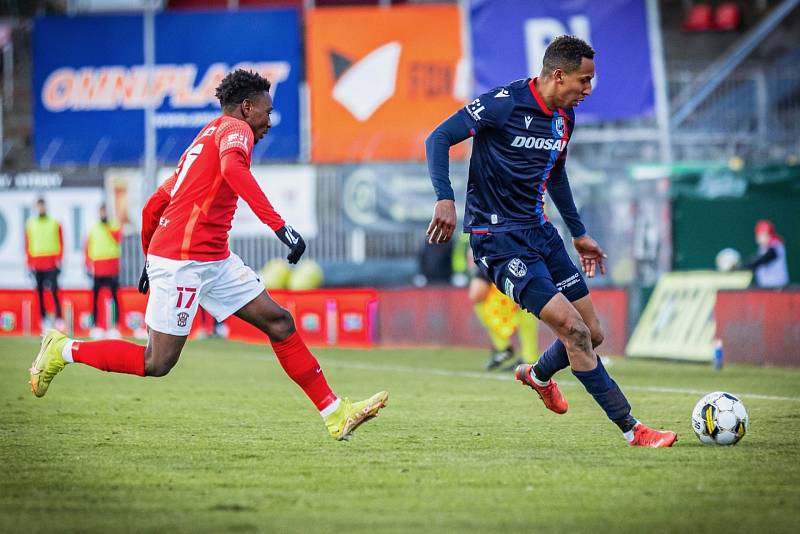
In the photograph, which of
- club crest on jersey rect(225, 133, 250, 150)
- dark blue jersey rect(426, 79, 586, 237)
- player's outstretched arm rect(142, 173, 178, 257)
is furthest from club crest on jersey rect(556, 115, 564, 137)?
player's outstretched arm rect(142, 173, 178, 257)

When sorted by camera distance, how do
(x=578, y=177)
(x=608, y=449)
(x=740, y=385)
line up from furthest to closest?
(x=578, y=177) < (x=740, y=385) < (x=608, y=449)

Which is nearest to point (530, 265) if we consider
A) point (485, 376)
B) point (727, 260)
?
point (485, 376)

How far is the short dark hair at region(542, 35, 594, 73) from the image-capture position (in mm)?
7973

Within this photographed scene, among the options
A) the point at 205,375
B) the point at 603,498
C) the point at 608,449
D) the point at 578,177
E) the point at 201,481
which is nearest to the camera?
the point at 603,498

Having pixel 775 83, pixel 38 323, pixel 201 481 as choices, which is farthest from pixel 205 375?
pixel 775 83

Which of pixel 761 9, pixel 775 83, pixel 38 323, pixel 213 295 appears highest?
pixel 761 9

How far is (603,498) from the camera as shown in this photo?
245 inches

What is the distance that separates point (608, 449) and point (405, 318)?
1325 centimetres

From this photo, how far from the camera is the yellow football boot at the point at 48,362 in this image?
8.55 metres

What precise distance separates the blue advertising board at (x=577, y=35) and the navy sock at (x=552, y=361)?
1813cm

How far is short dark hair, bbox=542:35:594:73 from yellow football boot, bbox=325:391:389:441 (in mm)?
2095

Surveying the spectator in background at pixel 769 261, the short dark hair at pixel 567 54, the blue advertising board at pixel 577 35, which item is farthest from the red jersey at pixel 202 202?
the blue advertising board at pixel 577 35

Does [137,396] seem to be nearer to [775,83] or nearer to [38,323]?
[38,323]

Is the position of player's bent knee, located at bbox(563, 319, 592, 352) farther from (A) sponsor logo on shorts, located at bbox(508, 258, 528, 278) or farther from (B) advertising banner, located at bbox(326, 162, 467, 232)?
(B) advertising banner, located at bbox(326, 162, 467, 232)
